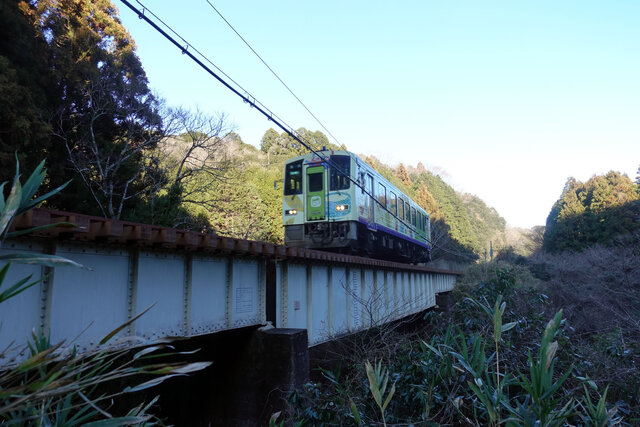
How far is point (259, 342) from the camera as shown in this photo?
661cm

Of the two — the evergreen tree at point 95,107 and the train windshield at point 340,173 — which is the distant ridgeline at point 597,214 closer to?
the train windshield at point 340,173

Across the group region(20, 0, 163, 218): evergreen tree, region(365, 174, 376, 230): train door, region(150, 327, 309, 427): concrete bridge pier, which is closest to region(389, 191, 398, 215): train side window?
region(365, 174, 376, 230): train door

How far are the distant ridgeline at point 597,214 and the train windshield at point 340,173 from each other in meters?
27.6

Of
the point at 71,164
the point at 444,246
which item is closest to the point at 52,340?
the point at 71,164

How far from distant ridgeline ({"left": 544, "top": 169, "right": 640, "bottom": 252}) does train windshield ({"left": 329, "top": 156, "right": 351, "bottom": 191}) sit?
2758 centimetres

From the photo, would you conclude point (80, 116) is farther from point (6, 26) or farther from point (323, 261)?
point (323, 261)

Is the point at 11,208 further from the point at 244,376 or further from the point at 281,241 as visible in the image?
the point at 281,241

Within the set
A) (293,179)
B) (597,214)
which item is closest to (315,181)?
(293,179)

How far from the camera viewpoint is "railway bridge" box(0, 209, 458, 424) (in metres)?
3.71

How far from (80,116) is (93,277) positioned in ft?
40.9

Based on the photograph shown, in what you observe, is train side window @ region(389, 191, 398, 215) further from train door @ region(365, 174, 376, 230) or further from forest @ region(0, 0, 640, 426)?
forest @ region(0, 0, 640, 426)

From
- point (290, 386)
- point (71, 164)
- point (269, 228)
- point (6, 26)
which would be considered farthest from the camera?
point (269, 228)

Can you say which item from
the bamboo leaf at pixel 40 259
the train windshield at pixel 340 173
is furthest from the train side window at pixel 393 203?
the bamboo leaf at pixel 40 259

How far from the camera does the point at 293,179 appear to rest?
14297mm
